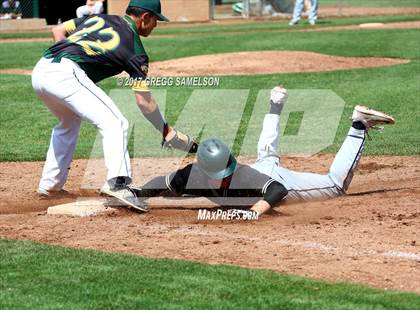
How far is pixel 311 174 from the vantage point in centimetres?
923

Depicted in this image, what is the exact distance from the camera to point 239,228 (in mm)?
8047

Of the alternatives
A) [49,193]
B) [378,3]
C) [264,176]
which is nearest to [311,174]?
[264,176]

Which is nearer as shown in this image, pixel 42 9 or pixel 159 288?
pixel 159 288

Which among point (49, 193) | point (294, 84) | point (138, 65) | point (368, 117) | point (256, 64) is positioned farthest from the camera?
point (256, 64)

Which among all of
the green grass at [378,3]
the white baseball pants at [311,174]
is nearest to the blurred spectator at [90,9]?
the white baseball pants at [311,174]

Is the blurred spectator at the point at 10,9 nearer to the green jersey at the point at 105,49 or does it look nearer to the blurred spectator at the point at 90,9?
the blurred spectator at the point at 90,9

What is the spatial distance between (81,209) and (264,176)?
170 cm

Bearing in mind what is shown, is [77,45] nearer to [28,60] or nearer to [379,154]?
[379,154]

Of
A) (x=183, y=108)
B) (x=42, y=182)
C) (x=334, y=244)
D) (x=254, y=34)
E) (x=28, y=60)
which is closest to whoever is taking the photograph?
(x=334, y=244)

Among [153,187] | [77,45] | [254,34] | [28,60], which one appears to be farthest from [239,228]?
[254,34]

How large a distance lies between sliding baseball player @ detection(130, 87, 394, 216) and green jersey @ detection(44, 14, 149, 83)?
1.02m

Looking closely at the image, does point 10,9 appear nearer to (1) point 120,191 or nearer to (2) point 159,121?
(2) point 159,121

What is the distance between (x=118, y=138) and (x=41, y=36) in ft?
77.9

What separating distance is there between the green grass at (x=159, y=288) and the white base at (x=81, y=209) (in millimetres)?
1605
